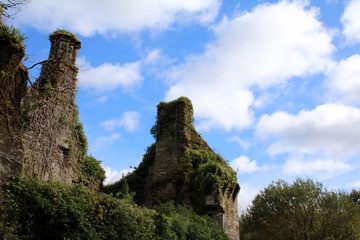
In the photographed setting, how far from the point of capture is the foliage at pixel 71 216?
22.3 ft

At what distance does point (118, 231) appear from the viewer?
29.5 ft

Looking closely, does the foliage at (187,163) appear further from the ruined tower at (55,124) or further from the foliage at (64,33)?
the foliage at (64,33)

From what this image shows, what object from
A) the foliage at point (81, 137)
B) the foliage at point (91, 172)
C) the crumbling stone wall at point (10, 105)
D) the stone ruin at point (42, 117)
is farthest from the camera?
the foliage at point (91, 172)

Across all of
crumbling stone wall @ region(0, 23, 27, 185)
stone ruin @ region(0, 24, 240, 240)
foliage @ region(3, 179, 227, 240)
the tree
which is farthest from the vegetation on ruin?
the tree

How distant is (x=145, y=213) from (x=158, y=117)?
8.68 metres

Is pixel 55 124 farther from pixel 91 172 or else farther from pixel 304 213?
pixel 304 213

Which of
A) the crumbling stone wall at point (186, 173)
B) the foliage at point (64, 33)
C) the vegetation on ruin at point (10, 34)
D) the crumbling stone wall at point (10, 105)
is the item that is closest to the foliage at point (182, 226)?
the crumbling stone wall at point (186, 173)

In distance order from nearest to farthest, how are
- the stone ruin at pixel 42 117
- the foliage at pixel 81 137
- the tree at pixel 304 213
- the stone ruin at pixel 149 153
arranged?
1. the stone ruin at pixel 42 117
2. the stone ruin at pixel 149 153
3. the foliage at pixel 81 137
4. the tree at pixel 304 213

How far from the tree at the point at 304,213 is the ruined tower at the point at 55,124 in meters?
19.0

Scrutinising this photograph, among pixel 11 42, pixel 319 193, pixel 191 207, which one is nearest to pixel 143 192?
pixel 191 207

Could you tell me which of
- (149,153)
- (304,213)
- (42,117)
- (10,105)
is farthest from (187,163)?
(304,213)

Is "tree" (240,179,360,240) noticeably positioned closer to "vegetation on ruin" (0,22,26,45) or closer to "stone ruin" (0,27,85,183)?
"stone ruin" (0,27,85,183)

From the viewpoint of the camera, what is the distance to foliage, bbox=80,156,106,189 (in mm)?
16266

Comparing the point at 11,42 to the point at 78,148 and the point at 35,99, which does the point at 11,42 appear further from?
the point at 78,148
